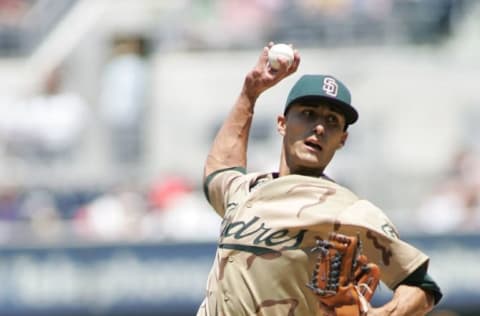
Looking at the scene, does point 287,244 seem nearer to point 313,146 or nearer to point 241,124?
point 313,146

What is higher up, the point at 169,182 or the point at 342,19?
the point at 342,19

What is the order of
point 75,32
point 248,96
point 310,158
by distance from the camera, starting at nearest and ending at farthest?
point 310,158, point 248,96, point 75,32

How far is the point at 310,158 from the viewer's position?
5523mm

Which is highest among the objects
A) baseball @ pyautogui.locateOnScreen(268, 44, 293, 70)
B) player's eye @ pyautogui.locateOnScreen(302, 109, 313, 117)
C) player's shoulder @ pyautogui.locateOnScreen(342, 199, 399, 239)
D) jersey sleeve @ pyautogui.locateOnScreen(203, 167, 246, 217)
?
baseball @ pyautogui.locateOnScreen(268, 44, 293, 70)

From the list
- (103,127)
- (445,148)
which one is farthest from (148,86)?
(445,148)

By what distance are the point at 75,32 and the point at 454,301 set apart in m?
6.16

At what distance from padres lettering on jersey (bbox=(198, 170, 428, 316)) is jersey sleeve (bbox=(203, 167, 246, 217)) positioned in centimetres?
29

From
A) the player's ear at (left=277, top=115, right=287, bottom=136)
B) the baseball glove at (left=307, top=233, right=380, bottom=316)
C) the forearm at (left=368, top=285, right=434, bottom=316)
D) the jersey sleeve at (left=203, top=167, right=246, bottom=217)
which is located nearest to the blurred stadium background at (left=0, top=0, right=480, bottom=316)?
the jersey sleeve at (left=203, top=167, right=246, bottom=217)

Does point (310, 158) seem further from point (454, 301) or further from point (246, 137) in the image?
point (454, 301)

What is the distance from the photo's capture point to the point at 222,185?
19.7ft

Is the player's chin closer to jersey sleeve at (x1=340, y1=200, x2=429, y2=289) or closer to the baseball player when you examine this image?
the baseball player

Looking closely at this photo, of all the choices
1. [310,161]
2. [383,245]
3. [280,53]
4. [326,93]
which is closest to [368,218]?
[383,245]

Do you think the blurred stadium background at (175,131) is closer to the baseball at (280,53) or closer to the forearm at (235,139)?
the forearm at (235,139)

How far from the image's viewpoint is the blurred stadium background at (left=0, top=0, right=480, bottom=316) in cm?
1230
